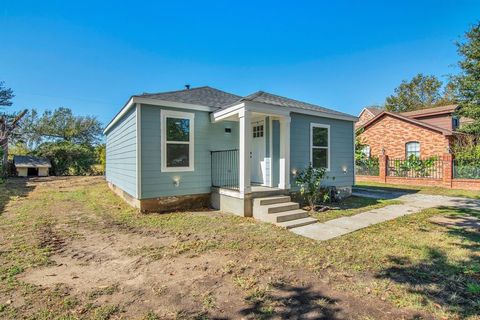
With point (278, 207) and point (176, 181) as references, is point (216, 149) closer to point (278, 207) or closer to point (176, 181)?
point (176, 181)

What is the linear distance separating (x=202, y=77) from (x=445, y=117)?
1774 centimetres

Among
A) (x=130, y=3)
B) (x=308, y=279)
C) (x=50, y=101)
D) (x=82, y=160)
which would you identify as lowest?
(x=308, y=279)

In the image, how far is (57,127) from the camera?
93.8 ft

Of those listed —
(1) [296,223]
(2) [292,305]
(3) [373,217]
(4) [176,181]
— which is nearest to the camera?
(2) [292,305]

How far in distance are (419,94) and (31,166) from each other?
42584 millimetres

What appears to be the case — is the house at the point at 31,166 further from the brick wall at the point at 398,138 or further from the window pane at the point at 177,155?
the brick wall at the point at 398,138

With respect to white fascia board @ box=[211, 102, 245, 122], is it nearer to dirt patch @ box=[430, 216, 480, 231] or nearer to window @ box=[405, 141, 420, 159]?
dirt patch @ box=[430, 216, 480, 231]

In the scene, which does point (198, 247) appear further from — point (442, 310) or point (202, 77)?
point (202, 77)

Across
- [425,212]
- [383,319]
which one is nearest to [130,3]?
[383,319]

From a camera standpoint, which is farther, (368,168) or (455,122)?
(455,122)

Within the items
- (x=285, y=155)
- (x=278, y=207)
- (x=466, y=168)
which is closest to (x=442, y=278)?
(x=278, y=207)

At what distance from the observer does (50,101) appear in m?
30.0

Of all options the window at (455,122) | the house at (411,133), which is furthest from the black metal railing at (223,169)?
the window at (455,122)

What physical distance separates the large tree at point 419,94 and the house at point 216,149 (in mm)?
30974
